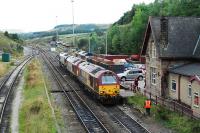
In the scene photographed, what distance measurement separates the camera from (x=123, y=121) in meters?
28.5

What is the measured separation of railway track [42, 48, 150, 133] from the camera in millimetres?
25886

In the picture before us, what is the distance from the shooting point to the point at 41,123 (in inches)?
992

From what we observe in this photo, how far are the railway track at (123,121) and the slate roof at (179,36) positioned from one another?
6568 millimetres

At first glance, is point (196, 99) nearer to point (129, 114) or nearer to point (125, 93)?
point (129, 114)

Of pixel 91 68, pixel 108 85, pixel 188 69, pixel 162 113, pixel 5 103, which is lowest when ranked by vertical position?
pixel 5 103

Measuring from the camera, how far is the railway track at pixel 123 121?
2589 cm

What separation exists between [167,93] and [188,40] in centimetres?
512

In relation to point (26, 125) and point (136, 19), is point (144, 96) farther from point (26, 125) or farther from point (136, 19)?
point (136, 19)

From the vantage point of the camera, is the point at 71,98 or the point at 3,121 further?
the point at 71,98

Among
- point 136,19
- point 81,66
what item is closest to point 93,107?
point 81,66

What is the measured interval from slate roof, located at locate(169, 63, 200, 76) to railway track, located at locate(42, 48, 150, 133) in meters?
5.62

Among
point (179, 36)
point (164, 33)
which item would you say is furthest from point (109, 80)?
point (179, 36)

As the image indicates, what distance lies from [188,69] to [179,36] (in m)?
4.72

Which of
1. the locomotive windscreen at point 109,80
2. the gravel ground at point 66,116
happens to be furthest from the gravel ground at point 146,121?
the gravel ground at point 66,116
